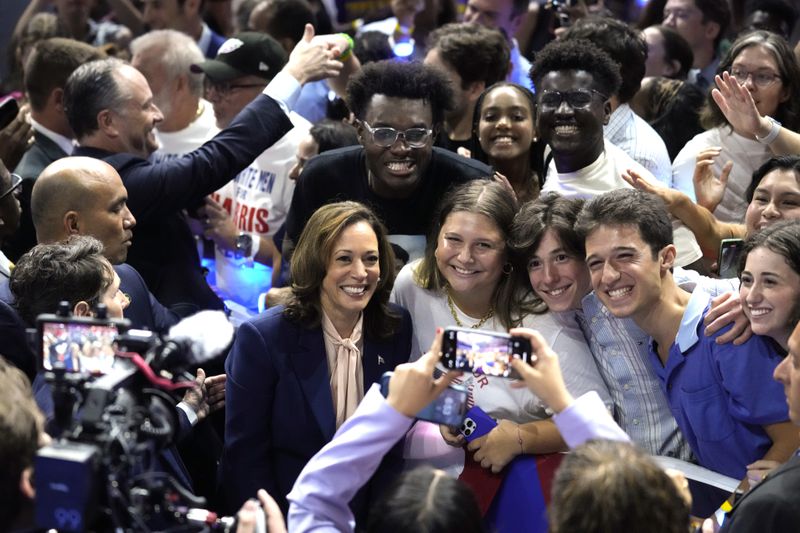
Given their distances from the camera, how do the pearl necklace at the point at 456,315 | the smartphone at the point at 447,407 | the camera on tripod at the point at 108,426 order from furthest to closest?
the pearl necklace at the point at 456,315 < the smartphone at the point at 447,407 < the camera on tripod at the point at 108,426

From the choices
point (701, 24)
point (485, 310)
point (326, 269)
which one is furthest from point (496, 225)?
point (701, 24)

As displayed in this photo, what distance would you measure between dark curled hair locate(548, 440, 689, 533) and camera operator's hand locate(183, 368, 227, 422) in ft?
6.37

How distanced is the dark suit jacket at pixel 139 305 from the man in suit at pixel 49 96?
3.99ft

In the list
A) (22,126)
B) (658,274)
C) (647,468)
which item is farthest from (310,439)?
(22,126)

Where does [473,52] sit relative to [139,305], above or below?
above

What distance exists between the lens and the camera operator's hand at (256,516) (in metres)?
2.39

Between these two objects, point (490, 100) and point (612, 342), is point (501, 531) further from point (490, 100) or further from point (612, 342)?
point (490, 100)

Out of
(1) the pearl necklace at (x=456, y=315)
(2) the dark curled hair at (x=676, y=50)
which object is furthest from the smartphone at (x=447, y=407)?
(2) the dark curled hair at (x=676, y=50)

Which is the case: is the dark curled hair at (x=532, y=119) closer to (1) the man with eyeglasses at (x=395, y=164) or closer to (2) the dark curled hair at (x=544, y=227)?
(1) the man with eyeglasses at (x=395, y=164)

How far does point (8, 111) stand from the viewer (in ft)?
16.0

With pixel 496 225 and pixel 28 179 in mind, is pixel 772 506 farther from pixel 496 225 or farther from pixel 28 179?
pixel 28 179

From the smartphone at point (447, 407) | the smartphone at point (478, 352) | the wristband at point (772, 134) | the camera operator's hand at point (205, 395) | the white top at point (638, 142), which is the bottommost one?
the camera operator's hand at point (205, 395)

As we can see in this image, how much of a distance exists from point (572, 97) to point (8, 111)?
96.3 inches

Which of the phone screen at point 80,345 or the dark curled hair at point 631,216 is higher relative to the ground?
the phone screen at point 80,345
